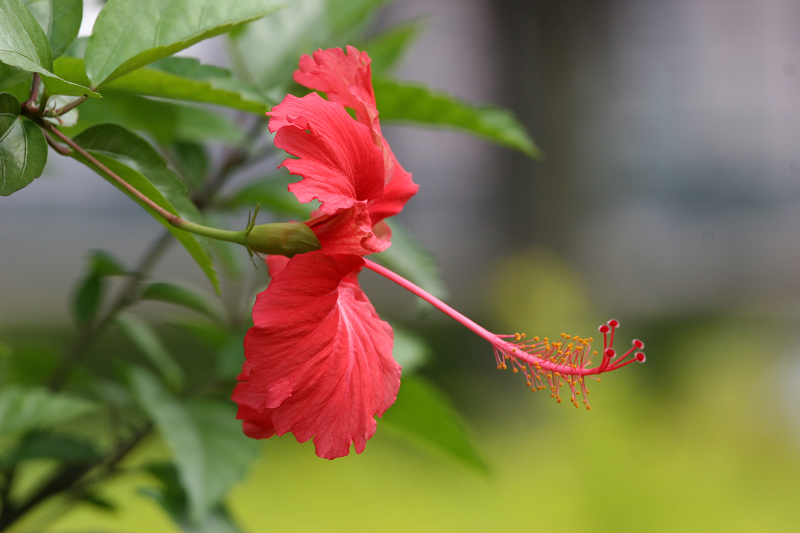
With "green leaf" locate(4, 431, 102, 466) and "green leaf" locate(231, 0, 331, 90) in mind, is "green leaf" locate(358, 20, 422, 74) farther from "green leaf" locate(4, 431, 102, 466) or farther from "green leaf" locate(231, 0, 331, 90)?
"green leaf" locate(4, 431, 102, 466)

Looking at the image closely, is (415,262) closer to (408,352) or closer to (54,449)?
(408,352)

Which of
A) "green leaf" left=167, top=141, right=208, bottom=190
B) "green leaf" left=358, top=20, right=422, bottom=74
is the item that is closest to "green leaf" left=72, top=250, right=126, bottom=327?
"green leaf" left=167, top=141, right=208, bottom=190

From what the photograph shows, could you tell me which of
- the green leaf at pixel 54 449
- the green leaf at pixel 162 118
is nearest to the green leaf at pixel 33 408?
the green leaf at pixel 54 449

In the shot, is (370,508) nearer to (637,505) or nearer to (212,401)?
(637,505)

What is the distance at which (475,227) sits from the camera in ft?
14.4

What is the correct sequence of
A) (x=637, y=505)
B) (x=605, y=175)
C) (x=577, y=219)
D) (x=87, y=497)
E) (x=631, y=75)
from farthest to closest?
(x=631, y=75) < (x=605, y=175) < (x=577, y=219) < (x=637, y=505) < (x=87, y=497)

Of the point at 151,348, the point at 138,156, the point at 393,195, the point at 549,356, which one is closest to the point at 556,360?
the point at 549,356

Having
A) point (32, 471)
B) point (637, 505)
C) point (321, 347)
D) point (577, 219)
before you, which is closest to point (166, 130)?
point (321, 347)

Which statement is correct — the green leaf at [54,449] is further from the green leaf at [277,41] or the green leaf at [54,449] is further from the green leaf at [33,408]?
the green leaf at [277,41]

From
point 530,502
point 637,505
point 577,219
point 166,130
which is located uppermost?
point 166,130

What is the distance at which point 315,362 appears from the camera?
0.32 meters

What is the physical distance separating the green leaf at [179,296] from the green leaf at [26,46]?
1.13ft

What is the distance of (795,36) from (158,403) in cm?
414

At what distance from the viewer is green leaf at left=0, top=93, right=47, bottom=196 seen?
0.30 m
